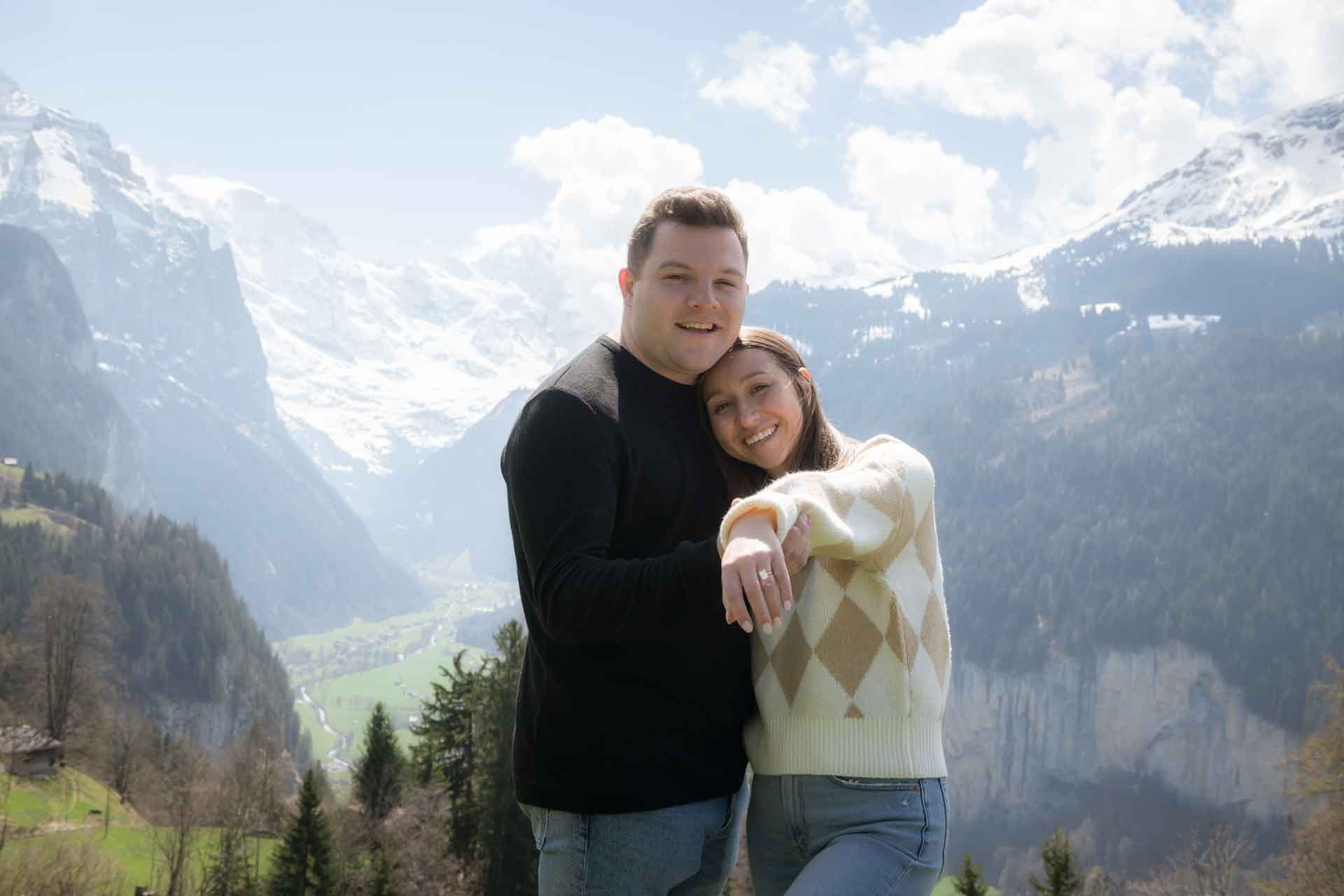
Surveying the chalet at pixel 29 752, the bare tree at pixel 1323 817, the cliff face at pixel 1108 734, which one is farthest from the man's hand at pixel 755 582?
the cliff face at pixel 1108 734

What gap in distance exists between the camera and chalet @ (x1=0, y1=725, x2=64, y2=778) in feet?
142

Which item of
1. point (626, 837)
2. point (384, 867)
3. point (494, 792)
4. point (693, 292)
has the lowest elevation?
point (384, 867)

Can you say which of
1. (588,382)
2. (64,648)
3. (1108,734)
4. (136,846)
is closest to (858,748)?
(588,382)

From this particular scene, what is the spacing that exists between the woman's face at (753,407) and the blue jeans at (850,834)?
1.34 m

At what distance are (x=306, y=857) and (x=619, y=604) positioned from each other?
33.7 m

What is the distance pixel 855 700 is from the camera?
12.8ft

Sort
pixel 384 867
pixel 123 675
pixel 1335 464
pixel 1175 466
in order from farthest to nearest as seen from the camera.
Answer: pixel 1175 466 < pixel 1335 464 < pixel 123 675 < pixel 384 867

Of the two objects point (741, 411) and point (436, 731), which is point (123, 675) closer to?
point (436, 731)

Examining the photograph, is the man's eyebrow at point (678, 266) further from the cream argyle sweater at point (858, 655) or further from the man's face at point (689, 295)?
the cream argyle sweater at point (858, 655)

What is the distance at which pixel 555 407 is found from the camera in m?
3.74

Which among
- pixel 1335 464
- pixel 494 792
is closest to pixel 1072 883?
pixel 494 792

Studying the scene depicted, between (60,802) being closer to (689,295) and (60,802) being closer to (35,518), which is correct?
(689,295)

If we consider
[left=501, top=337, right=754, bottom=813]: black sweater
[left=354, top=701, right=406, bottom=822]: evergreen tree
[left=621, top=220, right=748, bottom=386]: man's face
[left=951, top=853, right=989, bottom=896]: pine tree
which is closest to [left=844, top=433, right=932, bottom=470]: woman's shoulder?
[left=501, top=337, right=754, bottom=813]: black sweater

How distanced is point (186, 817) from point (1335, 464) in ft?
652
